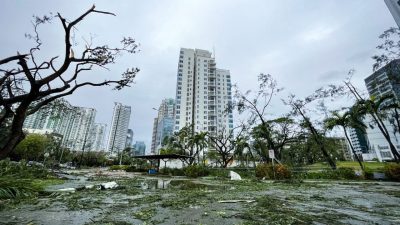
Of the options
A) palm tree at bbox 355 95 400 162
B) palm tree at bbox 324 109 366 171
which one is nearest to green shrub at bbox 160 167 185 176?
palm tree at bbox 324 109 366 171

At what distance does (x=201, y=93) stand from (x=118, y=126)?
4833 centimetres

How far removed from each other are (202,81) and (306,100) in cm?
6236

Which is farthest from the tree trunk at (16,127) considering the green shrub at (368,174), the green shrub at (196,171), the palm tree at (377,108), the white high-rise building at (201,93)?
the white high-rise building at (201,93)

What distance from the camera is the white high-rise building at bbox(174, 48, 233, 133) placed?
265 feet

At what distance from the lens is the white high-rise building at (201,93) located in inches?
3177

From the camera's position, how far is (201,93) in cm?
8388

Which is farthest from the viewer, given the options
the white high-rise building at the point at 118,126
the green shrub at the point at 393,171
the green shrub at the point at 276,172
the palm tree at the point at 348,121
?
the white high-rise building at the point at 118,126

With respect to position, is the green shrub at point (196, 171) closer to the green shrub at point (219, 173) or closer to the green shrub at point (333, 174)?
the green shrub at point (219, 173)

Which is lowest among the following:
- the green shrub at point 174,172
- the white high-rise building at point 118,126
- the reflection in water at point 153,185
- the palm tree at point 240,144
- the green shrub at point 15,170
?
the reflection in water at point 153,185

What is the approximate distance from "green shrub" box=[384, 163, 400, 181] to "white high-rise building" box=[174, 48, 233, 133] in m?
61.7

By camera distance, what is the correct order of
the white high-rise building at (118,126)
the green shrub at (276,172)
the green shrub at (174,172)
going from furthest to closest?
1. the white high-rise building at (118,126)
2. the green shrub at (174,172)
3. the green shrub at (276,172)

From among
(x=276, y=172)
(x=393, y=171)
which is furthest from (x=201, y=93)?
(x=393, y=171)

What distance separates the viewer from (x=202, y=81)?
282 ft

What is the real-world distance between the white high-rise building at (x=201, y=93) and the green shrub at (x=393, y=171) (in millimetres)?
61654
